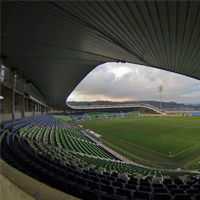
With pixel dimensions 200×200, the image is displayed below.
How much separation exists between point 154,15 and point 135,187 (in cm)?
607

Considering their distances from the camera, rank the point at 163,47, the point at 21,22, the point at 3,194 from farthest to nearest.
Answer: the point at 163,47 → the point at 21,22 → the point at 3,194

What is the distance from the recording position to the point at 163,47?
306 inches

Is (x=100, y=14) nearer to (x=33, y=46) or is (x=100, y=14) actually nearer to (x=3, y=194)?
(x=3, y=194)

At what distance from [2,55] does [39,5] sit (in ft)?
30.2

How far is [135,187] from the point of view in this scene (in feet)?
12.8

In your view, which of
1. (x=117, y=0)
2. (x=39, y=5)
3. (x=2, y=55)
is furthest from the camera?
(x=2, y=55)

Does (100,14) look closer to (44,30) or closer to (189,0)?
(189,0)

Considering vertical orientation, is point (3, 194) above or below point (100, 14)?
below

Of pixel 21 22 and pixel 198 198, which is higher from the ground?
pixel 21 22

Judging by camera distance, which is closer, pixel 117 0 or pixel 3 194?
pixel 3 194

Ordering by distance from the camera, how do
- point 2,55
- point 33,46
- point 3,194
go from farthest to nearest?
1. point 2,55
2. point 33,46
3. point 3,194

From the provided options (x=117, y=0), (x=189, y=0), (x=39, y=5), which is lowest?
(x=189, y=0)

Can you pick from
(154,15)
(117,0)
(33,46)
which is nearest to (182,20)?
(154,15)

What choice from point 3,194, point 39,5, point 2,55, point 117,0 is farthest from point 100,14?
point 2,55
